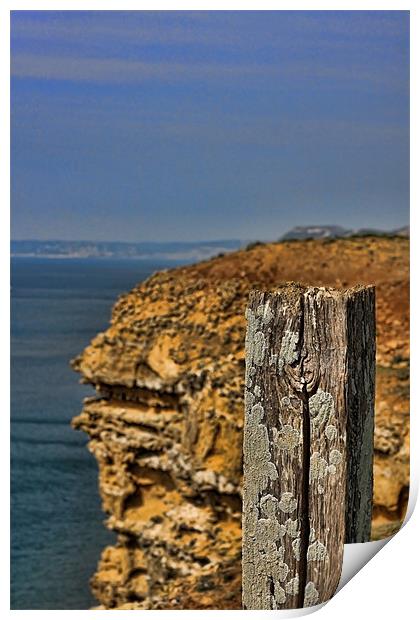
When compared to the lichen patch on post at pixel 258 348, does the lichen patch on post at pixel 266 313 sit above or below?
above

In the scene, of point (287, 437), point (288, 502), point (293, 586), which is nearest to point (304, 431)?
point (287, 437)

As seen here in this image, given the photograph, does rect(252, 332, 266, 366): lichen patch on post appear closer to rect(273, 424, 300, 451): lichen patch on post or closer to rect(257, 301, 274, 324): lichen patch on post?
rect(257, 301, 274, 324): lichen patch on post

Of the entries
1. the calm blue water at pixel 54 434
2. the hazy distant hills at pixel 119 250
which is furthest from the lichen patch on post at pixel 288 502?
the hazy distant hills at pixel 119 250

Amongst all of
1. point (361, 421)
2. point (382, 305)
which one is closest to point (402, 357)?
point (382, 305)

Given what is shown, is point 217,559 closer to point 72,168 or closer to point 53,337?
point 72,168

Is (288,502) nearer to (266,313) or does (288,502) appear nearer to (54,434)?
(266,313)

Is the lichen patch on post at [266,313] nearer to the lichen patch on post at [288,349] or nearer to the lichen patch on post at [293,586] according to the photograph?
the lichen patch on post at [288,349]
